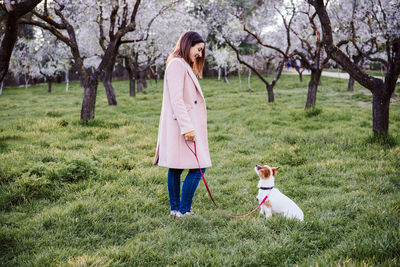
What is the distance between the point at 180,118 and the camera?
3752 mm

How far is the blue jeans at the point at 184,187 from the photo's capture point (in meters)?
4.07

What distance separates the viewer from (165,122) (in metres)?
4.03

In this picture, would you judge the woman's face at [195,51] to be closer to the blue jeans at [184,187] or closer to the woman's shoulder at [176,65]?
the woman's shoulder at [176,65]

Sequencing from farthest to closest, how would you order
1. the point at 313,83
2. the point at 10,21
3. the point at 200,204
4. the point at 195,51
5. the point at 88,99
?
1. the point at 313,83
2. the point at 88,99
3. the point at 10,21
4. the point at 200,204
5. the point at 195,51

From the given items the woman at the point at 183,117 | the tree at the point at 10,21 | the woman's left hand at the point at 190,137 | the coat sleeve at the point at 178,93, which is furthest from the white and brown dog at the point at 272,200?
the tree at the point at 10,21

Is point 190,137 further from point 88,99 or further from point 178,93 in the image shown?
point 88,99

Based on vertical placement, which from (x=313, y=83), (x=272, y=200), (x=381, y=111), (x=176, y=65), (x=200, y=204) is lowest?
(x=200, y=204)

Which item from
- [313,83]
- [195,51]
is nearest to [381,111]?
[313,83]

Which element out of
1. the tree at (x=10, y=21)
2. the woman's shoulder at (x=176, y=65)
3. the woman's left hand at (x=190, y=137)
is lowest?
the woman's left hand at (x=190, y=137)

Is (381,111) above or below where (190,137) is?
above

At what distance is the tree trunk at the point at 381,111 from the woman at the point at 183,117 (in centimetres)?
638

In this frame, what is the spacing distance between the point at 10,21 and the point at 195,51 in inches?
159

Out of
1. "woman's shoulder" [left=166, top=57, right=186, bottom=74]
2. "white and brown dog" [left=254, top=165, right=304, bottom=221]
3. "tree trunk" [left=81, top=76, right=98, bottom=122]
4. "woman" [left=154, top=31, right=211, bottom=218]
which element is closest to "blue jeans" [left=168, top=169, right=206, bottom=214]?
"woman" [left=154, top=31, right=211, bottom=218]

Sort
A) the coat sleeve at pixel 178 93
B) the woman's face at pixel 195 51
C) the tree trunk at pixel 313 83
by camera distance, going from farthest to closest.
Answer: the tree trunk at pixel 313 83, the woman's face at pixel 195 51, the coat sleeve at pixel 178 93
